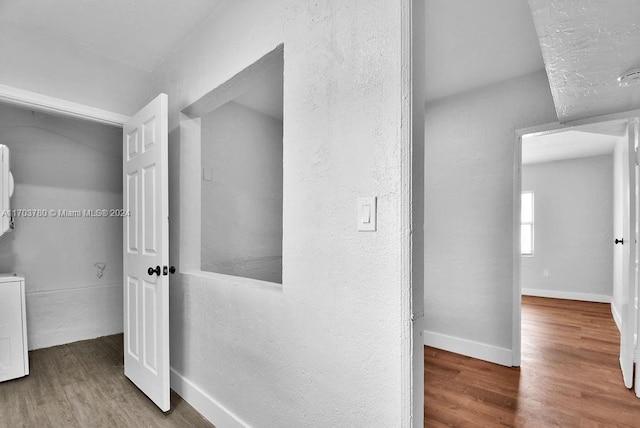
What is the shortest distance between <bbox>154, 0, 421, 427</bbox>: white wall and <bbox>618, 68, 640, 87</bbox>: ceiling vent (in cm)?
168

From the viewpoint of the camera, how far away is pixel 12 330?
2.57 m

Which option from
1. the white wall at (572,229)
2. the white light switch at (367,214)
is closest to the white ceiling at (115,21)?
the white light switch at (367,214)

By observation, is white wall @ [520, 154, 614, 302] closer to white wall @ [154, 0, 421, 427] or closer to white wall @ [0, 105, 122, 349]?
white wall @ [154, 0, 421, 427]

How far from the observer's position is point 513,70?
8.90ft

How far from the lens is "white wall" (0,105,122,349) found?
3.15 m

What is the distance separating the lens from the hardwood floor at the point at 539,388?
206 centimetres

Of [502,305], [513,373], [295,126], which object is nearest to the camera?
[295,126]

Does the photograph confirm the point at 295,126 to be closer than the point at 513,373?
Yes

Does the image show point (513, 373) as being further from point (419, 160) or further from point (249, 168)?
point (249, 168)

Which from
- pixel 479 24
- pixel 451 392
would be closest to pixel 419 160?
pixel 479 24

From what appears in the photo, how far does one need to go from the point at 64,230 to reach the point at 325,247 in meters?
3.39

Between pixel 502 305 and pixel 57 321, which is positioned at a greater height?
pixel 502 305

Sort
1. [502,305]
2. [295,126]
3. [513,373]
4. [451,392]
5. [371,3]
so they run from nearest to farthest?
[371,3] < [295,126] < [451,392] < [513,373] < [502,305]

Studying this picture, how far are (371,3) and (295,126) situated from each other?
588mm
